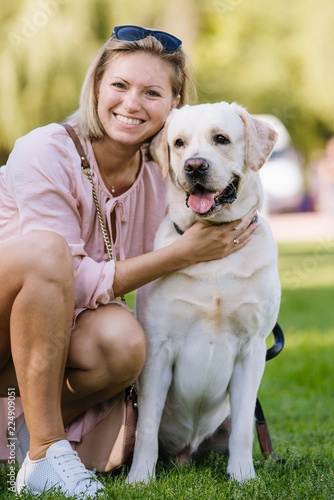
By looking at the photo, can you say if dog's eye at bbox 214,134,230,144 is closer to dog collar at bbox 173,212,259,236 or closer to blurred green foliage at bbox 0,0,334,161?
dog collar at bbox 173,212,259,236

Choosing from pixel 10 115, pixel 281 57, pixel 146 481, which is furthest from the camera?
pixel 281 57

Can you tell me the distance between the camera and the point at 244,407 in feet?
8.82

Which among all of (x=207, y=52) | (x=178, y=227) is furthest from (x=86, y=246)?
(x=207, y=52)

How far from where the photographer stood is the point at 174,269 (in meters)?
2.69

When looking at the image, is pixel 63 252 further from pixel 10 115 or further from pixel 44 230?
pixel 10 115

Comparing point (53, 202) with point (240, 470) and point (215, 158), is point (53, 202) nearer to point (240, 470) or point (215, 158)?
point (215, 158)

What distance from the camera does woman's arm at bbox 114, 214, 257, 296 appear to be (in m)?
2.62

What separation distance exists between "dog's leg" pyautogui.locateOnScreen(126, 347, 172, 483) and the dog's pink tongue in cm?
58

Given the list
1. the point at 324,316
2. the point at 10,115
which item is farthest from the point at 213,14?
the point at 324,316

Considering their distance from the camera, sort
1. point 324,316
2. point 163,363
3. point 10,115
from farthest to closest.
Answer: point 10,115 < point 324,316 < point 163,363

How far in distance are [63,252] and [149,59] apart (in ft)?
3.24

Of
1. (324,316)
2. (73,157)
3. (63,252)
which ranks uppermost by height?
(73,157)

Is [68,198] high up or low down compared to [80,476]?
up

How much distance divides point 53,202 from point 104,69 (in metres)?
0.71
